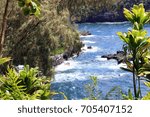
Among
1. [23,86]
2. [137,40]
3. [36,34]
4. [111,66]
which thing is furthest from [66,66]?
[23,86]

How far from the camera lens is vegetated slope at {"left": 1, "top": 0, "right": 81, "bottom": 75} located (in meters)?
23.6

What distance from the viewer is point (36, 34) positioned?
24.5 m

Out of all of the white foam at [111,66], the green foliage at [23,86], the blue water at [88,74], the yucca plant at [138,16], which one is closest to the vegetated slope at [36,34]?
the blue water at [88,74]

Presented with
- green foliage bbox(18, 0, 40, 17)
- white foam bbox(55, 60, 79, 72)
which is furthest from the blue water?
green foliage bbox(18, 0, 40, 17)

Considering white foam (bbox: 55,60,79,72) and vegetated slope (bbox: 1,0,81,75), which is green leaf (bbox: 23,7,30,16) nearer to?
vegetated slope (bbox: 1,0,81,75)

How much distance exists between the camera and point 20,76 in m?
5.29

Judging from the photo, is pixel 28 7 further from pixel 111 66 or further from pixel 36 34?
pixel 111 66

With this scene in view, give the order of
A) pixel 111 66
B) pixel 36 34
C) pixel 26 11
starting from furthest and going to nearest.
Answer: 1. pixel 111 66
2. pixel 36 34
3. pixel 26 11

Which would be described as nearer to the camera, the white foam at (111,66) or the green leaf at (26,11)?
the green leaf at (26,11)

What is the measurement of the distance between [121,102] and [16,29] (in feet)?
69.9

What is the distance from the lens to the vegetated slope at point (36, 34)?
23625 mm

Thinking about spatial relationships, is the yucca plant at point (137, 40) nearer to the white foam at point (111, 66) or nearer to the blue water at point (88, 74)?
the blue water at point (88, 74)

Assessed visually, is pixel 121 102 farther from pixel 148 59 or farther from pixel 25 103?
pixel 148 59

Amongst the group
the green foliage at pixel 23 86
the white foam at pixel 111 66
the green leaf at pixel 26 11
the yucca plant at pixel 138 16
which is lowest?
the white foam at pixel 111 66
